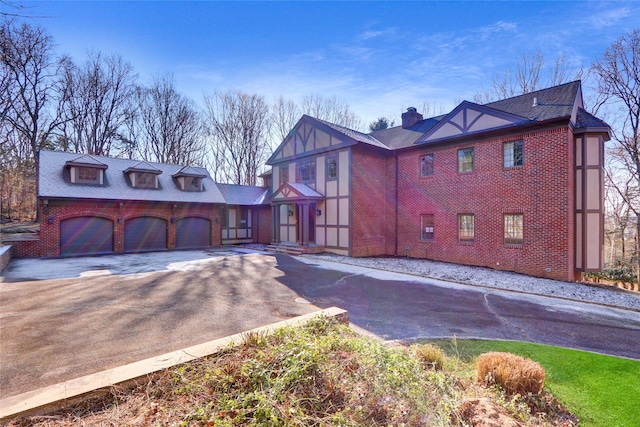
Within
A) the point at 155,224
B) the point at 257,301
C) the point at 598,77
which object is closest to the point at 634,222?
the point at 598,77

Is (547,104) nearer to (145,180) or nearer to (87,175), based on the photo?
(145,180)

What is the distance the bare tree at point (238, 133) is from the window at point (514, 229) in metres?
25.2

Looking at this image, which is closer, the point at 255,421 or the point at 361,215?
the point at 255,421

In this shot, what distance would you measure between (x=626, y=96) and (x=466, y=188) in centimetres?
1174

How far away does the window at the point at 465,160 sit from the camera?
1296 cm

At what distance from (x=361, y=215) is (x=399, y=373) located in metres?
12.4

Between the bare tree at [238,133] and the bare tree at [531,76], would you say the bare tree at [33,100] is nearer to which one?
the bare tree at [238,133]

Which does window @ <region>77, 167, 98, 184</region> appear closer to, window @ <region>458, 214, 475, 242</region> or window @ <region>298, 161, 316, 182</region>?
window @ <region>298, 161, 316, 182</region>

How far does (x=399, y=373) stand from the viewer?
3.04m

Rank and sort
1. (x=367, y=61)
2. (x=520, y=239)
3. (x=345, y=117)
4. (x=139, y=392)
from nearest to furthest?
(x=139, y=392) < (x=520, y=239) < (x=367, y=61) < (x=345, y=117)

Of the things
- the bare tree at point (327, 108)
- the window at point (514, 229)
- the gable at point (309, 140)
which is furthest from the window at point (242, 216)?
the window at point (514, 229)

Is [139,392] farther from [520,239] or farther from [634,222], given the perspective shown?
[634,222]

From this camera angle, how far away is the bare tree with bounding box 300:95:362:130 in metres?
29.9

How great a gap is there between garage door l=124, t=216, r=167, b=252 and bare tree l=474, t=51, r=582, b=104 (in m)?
25.9
